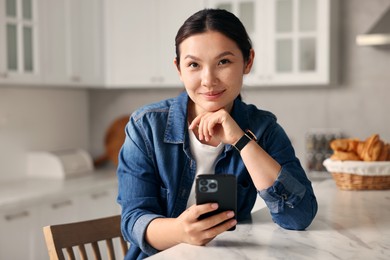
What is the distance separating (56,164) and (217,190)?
2.82m

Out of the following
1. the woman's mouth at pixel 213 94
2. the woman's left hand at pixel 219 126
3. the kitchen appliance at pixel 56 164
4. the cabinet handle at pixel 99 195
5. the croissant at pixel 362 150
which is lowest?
the cabinet handle at pixel 99 195

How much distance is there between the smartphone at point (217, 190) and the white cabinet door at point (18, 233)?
1.99m

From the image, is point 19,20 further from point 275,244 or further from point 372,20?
point 275,244

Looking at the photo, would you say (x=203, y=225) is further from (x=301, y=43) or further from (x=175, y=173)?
(x=301, y=43)

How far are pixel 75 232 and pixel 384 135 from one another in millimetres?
2734

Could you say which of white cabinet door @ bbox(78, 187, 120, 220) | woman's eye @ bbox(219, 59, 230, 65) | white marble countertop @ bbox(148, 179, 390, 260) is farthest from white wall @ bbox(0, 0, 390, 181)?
woman's eye @ bbox(219, 59, 230, 65)

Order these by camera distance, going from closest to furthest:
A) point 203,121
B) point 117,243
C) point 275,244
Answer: point 275,244 < point 203,121 < point 117,243

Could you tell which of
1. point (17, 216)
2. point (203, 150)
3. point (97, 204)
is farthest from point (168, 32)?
point (203, 150)

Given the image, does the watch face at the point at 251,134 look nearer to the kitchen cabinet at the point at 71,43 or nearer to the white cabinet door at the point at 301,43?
the white cabinet door at the point at 301,43

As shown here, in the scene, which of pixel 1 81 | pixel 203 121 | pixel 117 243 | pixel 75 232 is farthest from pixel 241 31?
pixel 117 243

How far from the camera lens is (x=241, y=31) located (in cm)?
145

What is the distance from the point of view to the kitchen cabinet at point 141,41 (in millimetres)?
4031

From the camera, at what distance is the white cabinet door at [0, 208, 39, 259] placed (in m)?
3.02

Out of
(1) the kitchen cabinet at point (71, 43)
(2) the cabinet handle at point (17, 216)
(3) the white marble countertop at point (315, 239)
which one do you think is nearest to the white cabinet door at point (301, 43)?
(1) the kitchen cabinet at point (71, 43)
